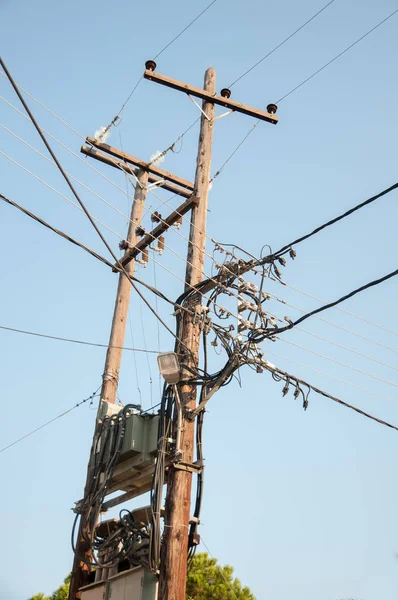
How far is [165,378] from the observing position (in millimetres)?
9125

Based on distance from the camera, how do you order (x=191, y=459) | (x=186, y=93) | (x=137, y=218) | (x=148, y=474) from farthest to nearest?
1. (x=137, y=218)
2. (x=186, y=93)
3. (x=148, y=474)
4. (x=191, y=459)

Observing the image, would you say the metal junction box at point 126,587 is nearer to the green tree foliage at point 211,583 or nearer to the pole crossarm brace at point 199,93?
the pole crossarm brace at point 199,93

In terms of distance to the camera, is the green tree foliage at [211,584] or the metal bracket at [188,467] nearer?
the metal bracket at [188,467]

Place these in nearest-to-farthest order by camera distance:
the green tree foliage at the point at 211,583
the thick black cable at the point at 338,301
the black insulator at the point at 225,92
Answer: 1. the thick black cable at the point at 338,301
2. the black insulator at the point at 225,92
3. the green tree foliage at the point at 211,583

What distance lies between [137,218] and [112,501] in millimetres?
5100

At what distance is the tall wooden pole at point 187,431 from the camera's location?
8.20m

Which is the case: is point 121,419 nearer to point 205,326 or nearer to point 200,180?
point 205,326

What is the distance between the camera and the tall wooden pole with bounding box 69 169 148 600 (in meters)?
10.2

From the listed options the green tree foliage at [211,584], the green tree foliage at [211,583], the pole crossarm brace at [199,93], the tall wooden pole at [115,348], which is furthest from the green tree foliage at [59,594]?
the pole crossarm brace at [199,93]

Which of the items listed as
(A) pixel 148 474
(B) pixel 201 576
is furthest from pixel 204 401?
(B) pixel 201 576

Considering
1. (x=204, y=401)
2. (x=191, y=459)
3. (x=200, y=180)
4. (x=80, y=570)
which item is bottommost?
(x=80, y=570)

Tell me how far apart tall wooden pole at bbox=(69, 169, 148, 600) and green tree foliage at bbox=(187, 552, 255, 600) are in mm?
8634

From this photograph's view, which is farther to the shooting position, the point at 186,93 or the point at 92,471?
the point at 186,93

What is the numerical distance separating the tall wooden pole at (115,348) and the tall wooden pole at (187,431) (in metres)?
1.01
